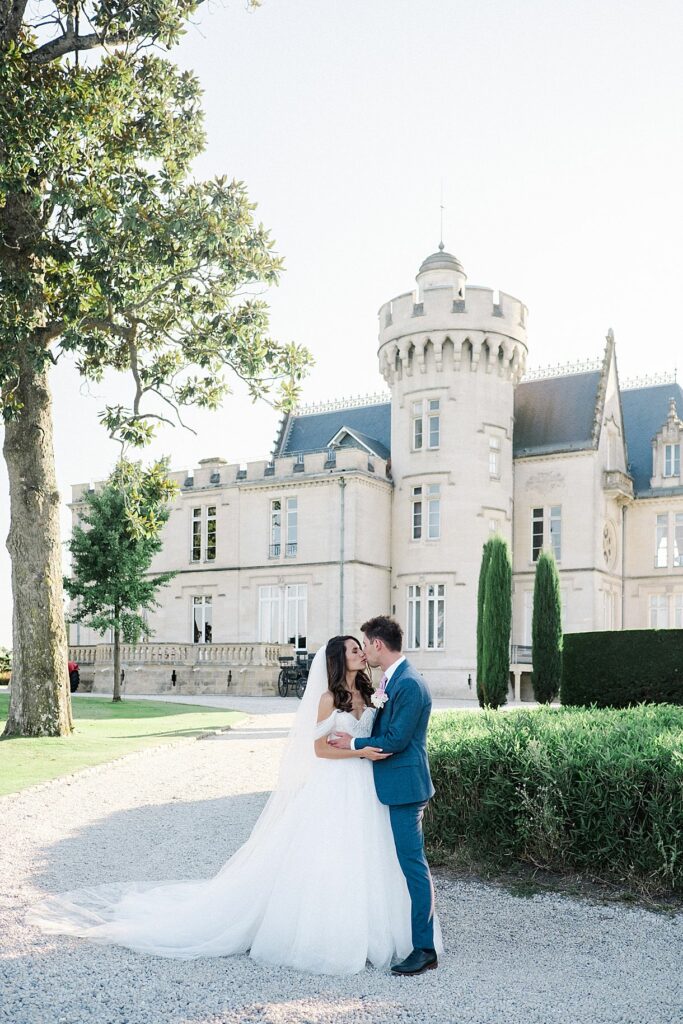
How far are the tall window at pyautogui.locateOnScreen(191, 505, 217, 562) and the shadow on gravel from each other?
29.6 meters

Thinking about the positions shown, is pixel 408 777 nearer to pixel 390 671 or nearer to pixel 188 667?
pixel 390 671

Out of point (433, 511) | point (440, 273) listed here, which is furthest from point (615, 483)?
point (440, 273)

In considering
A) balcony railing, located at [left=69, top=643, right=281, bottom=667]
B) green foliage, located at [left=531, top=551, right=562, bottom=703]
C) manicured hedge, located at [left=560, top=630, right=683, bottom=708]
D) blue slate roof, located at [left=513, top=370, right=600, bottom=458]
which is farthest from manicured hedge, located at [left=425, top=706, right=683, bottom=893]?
blue slate roof, located at [left=513, top=370, right=600, bottom=458]

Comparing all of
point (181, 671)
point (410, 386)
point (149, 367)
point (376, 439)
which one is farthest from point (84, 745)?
point (376, 439)

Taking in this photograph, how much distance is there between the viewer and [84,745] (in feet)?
47.8

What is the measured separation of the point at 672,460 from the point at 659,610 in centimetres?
591

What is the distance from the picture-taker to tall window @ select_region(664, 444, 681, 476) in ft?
128

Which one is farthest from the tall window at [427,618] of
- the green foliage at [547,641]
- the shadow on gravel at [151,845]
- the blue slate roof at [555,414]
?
the shadow on gravel at [151,845]

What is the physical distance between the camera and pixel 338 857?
5.36 metres

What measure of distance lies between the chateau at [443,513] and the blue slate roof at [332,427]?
2949 mm

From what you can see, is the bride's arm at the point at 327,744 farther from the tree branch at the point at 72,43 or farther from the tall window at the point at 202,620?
the tall window at the point at 202,620

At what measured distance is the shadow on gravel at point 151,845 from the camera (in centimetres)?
709

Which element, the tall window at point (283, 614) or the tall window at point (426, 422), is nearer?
the tall window at point (426, 422)

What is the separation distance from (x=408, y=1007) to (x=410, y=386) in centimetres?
3348
